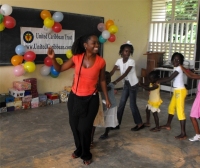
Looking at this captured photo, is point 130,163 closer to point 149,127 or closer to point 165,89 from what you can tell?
point 149,127

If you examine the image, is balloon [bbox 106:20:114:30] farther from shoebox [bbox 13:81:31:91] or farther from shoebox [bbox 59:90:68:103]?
shoebox [bbox 13:81:31:91]

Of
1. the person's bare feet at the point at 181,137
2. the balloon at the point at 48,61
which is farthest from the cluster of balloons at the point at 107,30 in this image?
the person's bare feet at the point at 181,137

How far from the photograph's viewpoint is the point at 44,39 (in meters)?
5.34

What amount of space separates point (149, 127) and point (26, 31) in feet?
9.96

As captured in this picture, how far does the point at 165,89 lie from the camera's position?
692 centimetres

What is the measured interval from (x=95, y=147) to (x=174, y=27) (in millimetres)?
5068

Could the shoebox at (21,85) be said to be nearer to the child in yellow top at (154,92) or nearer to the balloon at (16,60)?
the balloon at (16,60)

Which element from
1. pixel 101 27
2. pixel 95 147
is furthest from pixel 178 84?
pixel 101 27

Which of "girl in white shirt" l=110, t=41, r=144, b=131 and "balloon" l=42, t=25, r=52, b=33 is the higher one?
"balloon" l=42, t=25, r=52, b=33

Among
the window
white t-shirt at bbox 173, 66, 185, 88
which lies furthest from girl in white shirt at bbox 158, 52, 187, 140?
the window

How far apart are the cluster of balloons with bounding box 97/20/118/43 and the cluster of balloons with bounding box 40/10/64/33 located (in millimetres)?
1244

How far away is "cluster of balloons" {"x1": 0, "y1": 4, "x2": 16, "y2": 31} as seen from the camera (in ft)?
14.2

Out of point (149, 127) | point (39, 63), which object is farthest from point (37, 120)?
point (149, 127)

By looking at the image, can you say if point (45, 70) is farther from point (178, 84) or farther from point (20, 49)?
point (178, 84)
